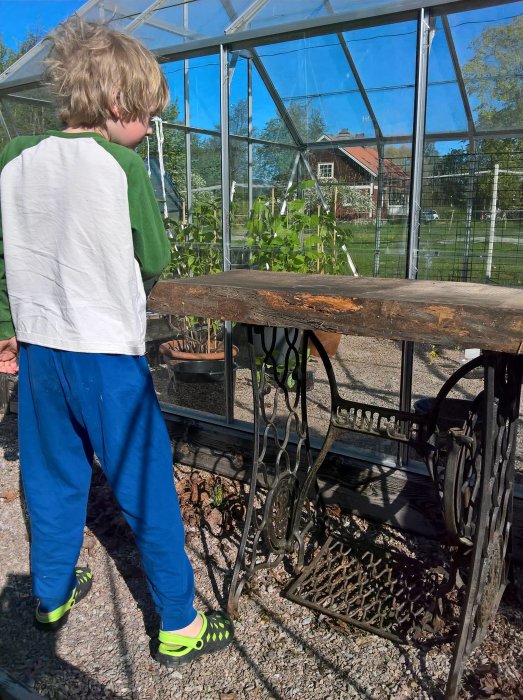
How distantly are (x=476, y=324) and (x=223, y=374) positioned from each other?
2226 millimetres

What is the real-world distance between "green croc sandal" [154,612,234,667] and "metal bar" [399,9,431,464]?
1.19 meters

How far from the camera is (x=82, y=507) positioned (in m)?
2.12

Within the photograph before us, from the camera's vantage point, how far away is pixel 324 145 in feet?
12.8

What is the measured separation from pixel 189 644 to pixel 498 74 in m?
3.56

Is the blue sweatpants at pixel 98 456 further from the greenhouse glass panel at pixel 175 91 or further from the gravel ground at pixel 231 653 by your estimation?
the greenhouse glass panel at pixel 175 91

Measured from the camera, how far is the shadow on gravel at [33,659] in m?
1.98

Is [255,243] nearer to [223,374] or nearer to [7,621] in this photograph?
[223,374]

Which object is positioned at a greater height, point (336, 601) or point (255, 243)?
point (255, 243)

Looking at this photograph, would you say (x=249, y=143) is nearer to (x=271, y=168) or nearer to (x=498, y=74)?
(x=271, y=168)

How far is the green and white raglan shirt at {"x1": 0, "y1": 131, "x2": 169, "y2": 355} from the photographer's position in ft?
5.56

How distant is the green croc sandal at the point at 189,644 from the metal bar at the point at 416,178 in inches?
47.0

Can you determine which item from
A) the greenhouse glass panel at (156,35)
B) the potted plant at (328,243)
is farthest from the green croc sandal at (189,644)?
the greenhouse glass panel at (156,35)

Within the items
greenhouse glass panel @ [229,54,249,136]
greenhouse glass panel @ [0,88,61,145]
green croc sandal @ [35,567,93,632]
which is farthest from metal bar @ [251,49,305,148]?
green croc sandal @ [35,567,93,632]

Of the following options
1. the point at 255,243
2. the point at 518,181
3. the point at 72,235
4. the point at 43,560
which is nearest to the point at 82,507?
the point at 43,560
